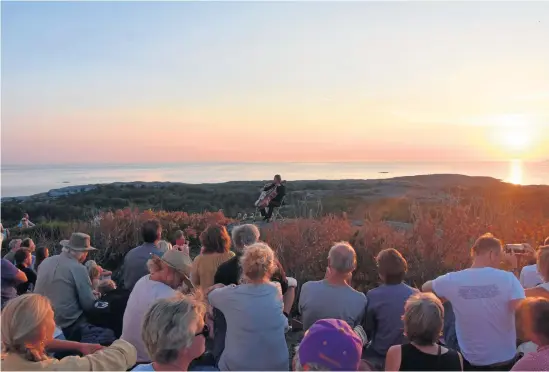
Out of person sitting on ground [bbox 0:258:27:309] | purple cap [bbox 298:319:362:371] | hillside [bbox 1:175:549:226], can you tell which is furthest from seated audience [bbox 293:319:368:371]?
hillside [bbox 1:175:549:226]

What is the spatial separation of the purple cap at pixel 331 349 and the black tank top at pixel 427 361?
31.1 inches

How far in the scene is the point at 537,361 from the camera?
3318 mm

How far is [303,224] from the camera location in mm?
9172

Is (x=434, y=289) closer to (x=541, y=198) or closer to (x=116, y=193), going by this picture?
(x=541, y=198)

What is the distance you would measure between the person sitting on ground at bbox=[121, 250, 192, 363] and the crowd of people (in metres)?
0.01

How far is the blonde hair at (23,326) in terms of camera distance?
2961mm

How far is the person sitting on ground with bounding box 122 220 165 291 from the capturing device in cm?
614

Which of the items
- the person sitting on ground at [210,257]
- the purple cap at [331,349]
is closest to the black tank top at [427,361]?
the purple cap at [331,349]

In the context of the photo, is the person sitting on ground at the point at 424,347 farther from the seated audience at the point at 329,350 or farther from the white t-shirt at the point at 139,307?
the white t-shirt at the point at 139,307

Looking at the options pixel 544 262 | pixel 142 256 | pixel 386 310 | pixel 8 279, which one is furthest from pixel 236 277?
pixel 8 279

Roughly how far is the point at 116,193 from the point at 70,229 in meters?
25.4

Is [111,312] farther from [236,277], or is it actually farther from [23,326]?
[23,326]

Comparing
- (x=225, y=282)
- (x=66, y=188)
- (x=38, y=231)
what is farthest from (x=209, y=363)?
(x=66, y=188)

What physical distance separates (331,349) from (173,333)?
2.66 feet
